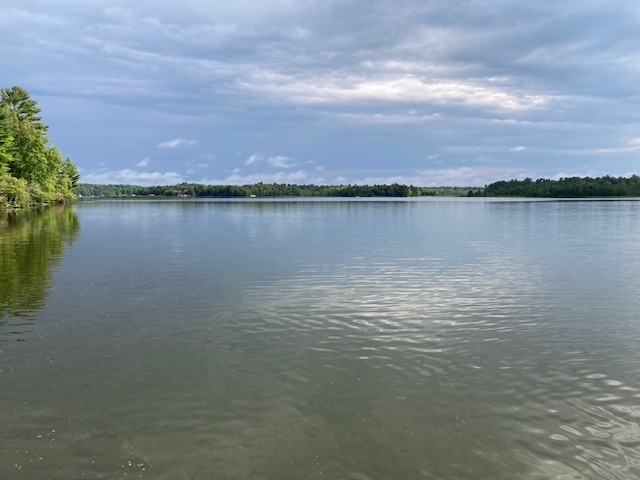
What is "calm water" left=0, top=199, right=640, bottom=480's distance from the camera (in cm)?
838

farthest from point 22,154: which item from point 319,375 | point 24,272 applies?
point 319,375

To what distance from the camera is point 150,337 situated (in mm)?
15094

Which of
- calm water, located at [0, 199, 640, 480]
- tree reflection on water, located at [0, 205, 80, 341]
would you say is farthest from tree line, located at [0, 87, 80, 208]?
calm water, located at [0, 199, 640, 480]

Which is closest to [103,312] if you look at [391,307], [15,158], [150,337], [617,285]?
[150,337]

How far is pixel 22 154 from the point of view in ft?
338

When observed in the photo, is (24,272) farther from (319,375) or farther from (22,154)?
(22,154)

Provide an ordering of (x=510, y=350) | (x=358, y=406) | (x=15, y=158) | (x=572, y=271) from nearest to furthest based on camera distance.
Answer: (x=358, y=406), (x=510, y=350), (x=572, y=271), (x=15, y=158)

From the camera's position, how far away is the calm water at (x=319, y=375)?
8383mm

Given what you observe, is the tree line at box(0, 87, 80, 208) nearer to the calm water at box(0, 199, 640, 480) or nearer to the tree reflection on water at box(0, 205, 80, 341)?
the tree reflection on water at box(0, 205, 80, 341)

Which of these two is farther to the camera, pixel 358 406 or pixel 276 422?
pixel 358 406

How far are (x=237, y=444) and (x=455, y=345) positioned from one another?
7.81 meters

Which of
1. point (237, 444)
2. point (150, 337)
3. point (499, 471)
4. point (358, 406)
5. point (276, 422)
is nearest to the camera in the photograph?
point (499, 471)

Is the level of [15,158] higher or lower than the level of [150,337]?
higher

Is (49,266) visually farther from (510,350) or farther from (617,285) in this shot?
(617,285)
